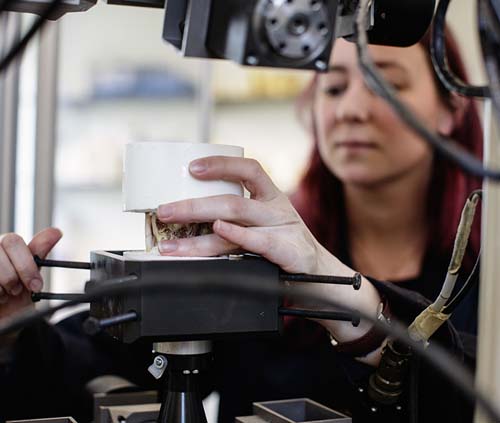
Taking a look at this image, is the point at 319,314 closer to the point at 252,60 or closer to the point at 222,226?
the point at 222,226

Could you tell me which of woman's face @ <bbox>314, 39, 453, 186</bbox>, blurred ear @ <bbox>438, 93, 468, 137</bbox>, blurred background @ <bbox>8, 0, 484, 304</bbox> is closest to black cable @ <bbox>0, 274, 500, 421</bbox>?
woman's face @ <bbox>314, 39, 453, 186</bbox>

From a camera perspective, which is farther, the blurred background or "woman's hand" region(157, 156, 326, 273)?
→ the blurred background

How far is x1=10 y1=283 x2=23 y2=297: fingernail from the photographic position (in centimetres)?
72

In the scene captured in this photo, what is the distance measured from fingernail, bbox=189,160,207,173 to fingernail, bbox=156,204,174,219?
33mm

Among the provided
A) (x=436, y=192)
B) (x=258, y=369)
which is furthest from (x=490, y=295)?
(x=436, y=192)

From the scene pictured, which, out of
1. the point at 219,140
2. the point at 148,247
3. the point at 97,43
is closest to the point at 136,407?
the point at 148,247

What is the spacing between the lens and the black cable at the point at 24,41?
39cm

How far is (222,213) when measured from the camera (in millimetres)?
548

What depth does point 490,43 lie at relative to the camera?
15.3 inches

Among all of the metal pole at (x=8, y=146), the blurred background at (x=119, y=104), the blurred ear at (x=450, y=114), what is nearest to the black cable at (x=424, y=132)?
the blurred ear at (x=450, y=114)

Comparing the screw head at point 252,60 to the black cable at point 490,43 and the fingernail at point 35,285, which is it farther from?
the fingernail at point 35,285

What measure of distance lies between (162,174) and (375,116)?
33.1 inches

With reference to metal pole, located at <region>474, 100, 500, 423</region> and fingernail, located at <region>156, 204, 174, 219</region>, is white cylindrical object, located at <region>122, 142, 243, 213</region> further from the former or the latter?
metal pole, located at <region>474, 100, 500, 423</region>

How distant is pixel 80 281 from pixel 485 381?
66.0 inches
